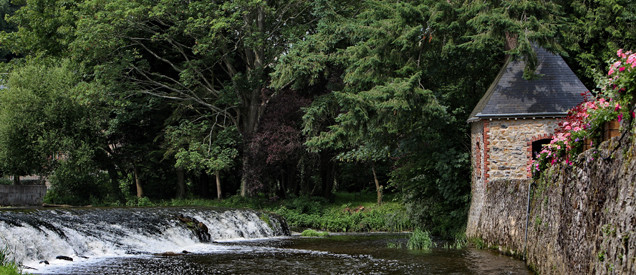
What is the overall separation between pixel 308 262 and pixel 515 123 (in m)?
7.93

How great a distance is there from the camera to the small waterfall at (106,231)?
14.0 m

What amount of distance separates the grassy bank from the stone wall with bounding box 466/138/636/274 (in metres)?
12.2

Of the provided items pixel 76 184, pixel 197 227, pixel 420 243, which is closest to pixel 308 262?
pixel 420 243

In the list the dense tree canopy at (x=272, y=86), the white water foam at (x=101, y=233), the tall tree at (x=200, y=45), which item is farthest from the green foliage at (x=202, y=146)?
the white water foam at (x=101, y=233)

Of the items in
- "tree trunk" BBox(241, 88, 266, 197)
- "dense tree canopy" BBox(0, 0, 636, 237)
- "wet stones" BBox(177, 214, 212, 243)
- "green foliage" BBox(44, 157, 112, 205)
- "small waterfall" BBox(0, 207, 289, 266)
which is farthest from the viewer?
"tree trunk" BBox(241, 88, 266, 197)

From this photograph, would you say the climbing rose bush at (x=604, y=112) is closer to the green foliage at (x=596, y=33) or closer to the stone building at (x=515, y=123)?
the stone building at (x=515, y=123)

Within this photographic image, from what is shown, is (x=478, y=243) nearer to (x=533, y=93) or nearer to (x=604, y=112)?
(x=533, y=93)

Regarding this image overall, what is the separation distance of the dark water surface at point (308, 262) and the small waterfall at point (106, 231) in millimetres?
1179

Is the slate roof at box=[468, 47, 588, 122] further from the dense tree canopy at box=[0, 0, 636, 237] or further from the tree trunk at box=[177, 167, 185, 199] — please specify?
the tree trunk at box=[177, 167, 185, 199]

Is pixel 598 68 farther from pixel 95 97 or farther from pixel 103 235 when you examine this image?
pixel 95 97

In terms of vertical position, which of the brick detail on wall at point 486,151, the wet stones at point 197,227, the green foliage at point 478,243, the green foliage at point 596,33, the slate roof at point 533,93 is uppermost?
the green foliage at point 596,33

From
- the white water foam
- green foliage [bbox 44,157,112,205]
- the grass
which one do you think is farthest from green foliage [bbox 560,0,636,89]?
green foliage [bbox 44,157,112,205]

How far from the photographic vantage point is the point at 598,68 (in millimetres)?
23000

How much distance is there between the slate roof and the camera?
1806 centimetres
